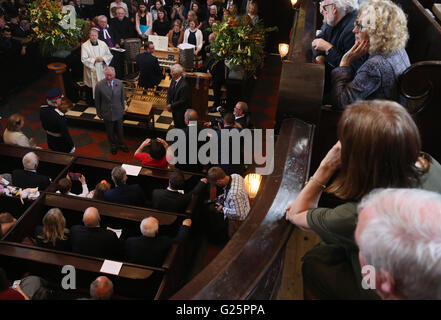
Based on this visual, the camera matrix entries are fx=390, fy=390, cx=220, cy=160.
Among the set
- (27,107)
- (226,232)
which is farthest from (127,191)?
(27,107)

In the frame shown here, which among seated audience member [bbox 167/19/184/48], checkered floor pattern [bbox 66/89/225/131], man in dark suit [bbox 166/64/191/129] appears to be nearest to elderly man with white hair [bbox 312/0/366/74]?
man in dark suit [bbox 166/64/191/129]

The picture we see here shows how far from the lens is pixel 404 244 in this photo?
0.91 metres

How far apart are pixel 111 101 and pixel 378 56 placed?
16.0ft

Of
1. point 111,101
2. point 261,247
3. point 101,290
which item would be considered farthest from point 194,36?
point 261,247

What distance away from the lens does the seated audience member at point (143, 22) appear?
9.51 meters

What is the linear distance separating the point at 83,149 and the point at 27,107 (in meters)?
2.05

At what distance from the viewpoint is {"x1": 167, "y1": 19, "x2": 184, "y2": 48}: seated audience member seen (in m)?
9.05

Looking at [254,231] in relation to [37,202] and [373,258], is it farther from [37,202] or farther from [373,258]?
[37,202]

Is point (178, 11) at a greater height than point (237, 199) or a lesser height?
greater

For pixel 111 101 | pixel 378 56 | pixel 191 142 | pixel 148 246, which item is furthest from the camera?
pixel 111 101

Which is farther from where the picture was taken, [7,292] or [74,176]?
[74,176]

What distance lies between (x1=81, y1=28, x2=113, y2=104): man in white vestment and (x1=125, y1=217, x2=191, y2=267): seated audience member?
472cm

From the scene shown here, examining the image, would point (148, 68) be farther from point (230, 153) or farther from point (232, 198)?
point (232, 198)

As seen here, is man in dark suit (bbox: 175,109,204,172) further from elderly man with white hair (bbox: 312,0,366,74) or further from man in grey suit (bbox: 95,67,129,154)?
elderly man with white hair (bbox: 312,0,366,74)
